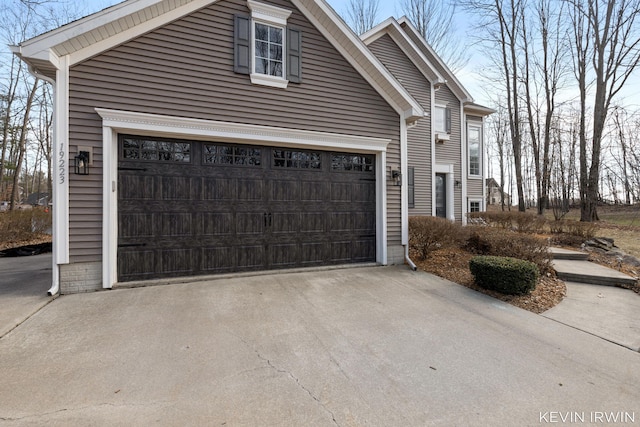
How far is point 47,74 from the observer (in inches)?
183

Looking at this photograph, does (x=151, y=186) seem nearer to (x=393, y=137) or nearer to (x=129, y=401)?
(x=129, y=401)

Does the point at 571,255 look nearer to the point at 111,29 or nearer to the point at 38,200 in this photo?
the point at 111,29

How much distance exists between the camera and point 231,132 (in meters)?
5.40

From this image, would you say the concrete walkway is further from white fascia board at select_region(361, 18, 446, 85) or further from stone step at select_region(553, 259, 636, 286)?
white fascia board at select_region(361, 18, 446, 85)

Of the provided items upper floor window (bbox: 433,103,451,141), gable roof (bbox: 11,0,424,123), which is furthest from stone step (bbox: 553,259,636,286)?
upper floor window (bbox: 433,103,451,141)

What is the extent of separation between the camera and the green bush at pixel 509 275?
4.63 metres

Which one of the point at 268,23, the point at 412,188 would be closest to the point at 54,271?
the point at 268,23

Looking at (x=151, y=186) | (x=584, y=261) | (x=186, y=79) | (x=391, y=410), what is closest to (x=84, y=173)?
(x=151, y=186)

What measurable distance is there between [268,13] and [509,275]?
6516 millimetres

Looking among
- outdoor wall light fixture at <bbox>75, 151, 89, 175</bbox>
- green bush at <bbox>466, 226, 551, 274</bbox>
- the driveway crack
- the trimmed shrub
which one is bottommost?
the driveway crack

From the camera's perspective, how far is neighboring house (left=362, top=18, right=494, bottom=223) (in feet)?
35.8

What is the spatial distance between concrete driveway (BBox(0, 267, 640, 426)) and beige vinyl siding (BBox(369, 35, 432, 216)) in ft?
23.6

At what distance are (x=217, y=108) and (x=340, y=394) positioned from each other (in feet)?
16.4

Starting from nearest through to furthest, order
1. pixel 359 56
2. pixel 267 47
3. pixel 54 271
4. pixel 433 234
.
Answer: pixel 54 271 < pixel 267 47 < pixel 359 56 < pixel 433 234
